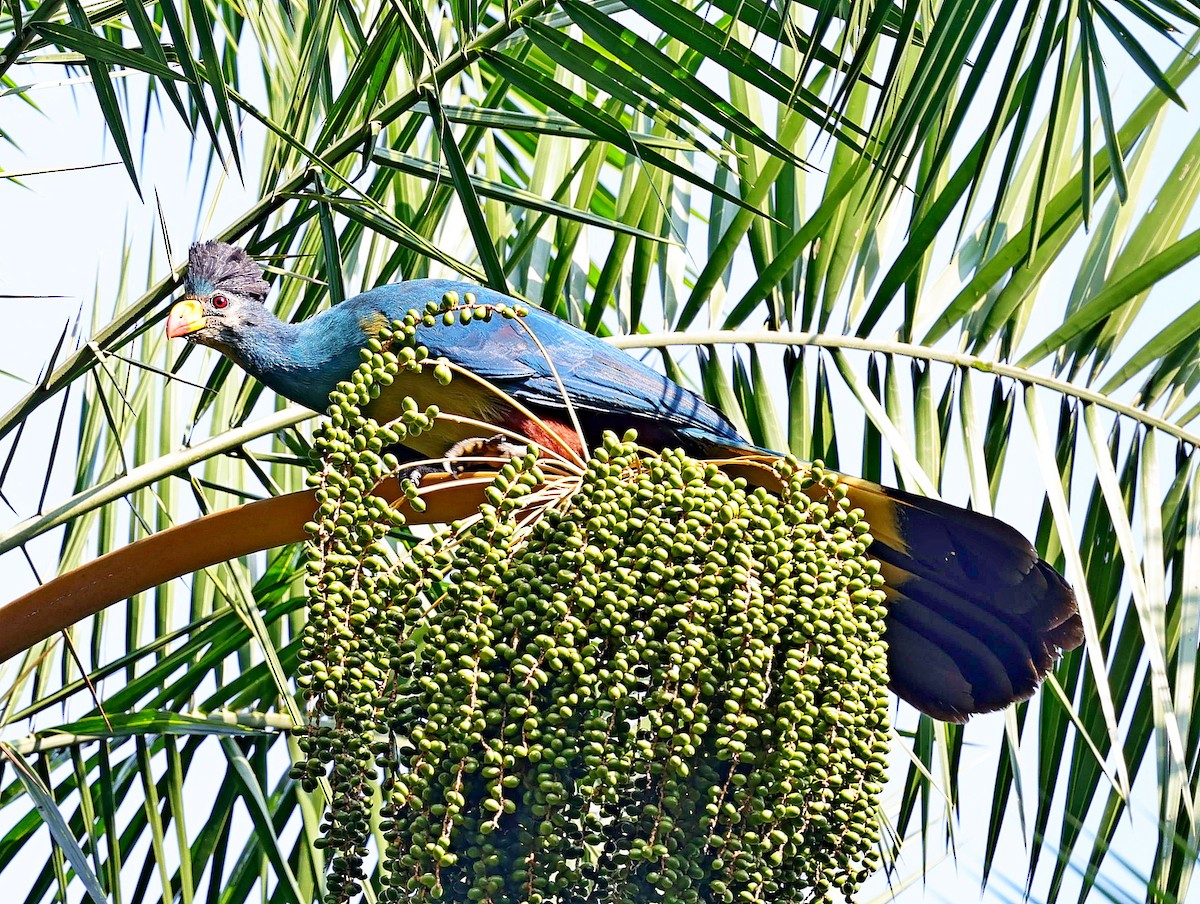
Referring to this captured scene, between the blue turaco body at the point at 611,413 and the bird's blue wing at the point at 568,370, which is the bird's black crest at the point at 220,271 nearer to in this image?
Answer: the blue turaco body at the point at 611,413

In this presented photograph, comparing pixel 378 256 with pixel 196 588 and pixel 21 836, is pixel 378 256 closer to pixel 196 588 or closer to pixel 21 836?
pixel 196 588

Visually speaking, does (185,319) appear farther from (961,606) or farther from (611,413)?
(961,606)

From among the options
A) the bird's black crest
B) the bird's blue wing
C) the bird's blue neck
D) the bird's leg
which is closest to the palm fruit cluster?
the bird's leg

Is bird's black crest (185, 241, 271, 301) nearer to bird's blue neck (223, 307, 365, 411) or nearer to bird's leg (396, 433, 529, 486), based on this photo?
bird's blue neck (223, 307, 365, 411)

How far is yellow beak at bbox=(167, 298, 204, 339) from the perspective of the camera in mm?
2740

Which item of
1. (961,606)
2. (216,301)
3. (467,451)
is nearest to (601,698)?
(961,606)

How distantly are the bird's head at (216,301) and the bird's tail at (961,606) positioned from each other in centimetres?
137

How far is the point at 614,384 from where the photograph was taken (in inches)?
106

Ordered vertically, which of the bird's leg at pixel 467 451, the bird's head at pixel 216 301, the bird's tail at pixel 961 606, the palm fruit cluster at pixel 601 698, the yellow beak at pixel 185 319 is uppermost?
the bird's head at pixel 216 301

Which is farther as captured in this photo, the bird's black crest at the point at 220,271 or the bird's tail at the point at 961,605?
the bird's black crest at the point at 220,271

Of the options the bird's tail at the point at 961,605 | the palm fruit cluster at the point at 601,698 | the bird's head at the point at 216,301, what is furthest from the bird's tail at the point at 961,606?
the bird's head at the point at 216,301

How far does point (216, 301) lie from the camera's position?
2799 millimetres

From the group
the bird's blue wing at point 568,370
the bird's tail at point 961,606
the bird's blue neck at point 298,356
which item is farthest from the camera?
the bird's blue neck at point 298,356

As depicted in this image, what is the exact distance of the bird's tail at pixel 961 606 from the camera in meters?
2.07
